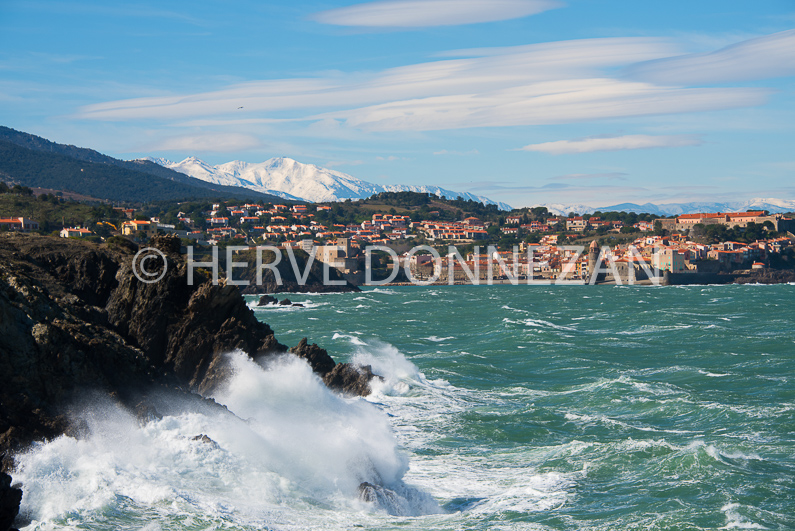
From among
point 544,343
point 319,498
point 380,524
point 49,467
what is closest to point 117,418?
point 49,467

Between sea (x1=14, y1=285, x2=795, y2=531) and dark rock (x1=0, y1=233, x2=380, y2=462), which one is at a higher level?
dark rock (x1=0, y1=233, x2=380, y2=462)

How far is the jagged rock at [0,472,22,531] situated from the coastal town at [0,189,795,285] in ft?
212

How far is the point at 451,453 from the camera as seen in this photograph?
16.9 meters

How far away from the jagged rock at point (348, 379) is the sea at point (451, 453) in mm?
429

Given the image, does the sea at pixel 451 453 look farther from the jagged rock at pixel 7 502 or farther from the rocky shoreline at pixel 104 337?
the jagged rock at pixel 7 502

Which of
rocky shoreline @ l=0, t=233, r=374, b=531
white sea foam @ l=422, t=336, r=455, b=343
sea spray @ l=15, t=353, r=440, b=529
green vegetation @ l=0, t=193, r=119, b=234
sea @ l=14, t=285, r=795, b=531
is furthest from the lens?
green vegetation @ l=0, t=193, r=119, b=234

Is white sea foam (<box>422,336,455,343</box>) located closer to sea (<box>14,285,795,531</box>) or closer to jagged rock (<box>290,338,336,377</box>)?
sea (<box>14,285,795,531</box>)

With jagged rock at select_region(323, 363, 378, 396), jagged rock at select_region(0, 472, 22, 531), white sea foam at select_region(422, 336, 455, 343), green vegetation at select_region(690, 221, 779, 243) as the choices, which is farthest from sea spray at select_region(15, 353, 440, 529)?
green vegetation at select_region(690, 221, 779, 243)

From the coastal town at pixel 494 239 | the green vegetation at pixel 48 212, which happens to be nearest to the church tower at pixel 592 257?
the coastal town at pixel 494 239

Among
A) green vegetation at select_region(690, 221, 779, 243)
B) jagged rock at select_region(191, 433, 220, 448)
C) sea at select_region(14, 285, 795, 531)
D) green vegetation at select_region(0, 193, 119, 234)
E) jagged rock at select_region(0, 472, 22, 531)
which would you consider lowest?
sea at select_region(14, 285, 795, 531)

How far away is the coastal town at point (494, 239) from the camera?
369 feet

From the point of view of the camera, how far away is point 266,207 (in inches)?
7023

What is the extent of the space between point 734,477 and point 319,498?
7899mm

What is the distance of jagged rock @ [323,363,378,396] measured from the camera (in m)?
23.2
